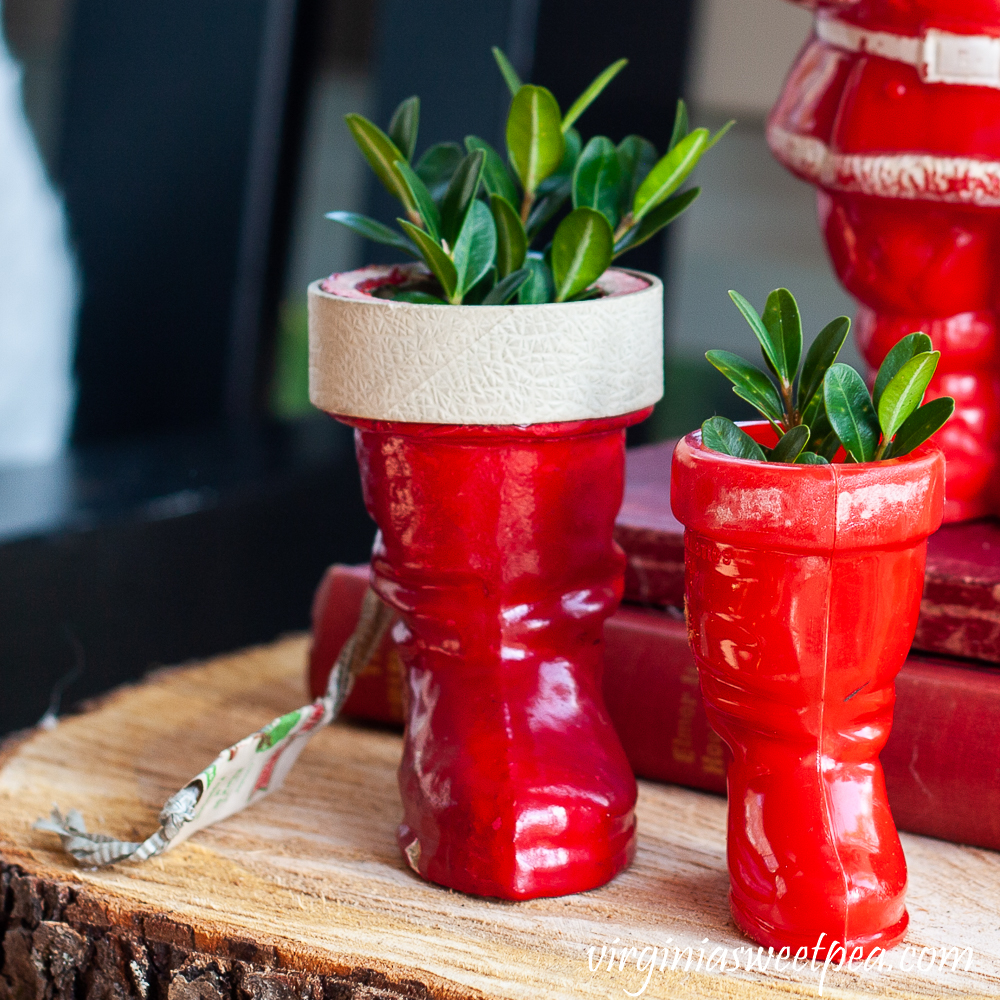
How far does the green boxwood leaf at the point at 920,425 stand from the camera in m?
0.51

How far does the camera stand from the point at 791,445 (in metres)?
0.51

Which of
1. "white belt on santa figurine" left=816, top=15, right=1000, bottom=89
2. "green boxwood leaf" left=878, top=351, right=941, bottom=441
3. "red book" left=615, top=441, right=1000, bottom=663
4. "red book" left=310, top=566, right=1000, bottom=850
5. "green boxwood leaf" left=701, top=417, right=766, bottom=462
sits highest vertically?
"white belt on santa figurine" left=816, top=15, right=1000, bottom=89

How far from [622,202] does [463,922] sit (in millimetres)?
341

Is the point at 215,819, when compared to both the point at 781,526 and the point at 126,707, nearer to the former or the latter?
the point at 126,707

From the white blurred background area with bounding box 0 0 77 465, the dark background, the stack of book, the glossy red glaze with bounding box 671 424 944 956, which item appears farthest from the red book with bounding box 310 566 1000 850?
the white blurred background area with bounding box 0 0 77 465

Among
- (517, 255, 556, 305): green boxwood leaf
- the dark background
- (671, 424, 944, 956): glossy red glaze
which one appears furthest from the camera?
the dark background

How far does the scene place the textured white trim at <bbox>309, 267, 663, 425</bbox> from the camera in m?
0.55

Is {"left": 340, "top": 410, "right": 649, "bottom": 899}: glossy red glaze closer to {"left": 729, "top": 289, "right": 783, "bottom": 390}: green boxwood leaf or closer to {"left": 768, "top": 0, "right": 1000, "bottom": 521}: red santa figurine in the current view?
{"left": 729, "top": 289, "right": 783, "bottom": 390}: green boxwood leaf

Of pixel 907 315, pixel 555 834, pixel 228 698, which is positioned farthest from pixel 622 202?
pixel 228 698

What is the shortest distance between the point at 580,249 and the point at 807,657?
20 centimetres

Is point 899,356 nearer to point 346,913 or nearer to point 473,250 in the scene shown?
point 473,250

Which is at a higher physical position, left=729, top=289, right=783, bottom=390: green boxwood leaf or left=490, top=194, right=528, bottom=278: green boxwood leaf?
left=490, top=194, right=528, bottom=278: green boxwood leaf

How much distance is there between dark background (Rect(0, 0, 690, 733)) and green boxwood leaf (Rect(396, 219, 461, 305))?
690 mm

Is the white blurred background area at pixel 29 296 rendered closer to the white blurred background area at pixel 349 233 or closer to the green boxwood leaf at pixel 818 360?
the white blurred background area at pixel 349 233
